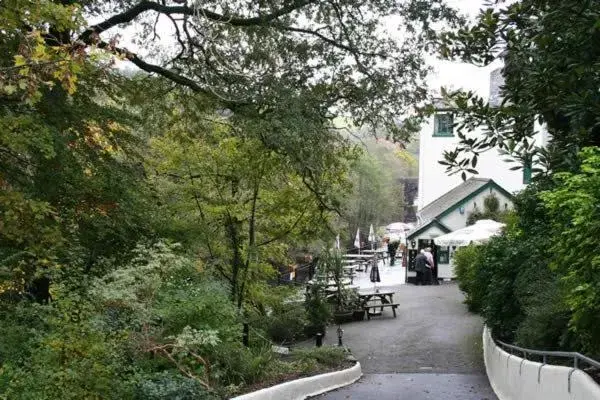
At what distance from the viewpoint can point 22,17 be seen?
575cm

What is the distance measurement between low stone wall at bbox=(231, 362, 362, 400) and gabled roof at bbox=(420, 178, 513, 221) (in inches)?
864

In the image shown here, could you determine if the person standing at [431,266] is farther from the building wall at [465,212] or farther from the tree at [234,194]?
the tree at [234,194]

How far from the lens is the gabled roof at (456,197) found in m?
33.6

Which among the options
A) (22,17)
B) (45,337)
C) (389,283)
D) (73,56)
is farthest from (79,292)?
(389,283)

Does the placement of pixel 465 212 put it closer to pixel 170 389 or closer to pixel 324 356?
pixel 324 356

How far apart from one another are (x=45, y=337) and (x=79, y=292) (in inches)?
61.9

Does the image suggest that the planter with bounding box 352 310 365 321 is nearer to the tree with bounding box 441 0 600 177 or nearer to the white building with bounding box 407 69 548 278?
the white building with bounding box 407 69 548 278

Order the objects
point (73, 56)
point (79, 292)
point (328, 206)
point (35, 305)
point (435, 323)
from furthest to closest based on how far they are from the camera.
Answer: point (435, 323) → point (328, 206) → point (79, 292) → point (35, 305) → point (73, 56)

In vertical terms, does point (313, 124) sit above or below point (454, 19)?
below

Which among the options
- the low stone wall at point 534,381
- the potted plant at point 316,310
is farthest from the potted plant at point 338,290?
the low stone wall at point 534,381

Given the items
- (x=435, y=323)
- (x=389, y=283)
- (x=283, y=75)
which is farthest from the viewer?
(x=389, y=283)

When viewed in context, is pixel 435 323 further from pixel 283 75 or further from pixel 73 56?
pixel 73 56

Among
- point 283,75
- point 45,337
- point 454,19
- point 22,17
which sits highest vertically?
point 454,19

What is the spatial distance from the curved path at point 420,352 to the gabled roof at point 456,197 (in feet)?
26.6
